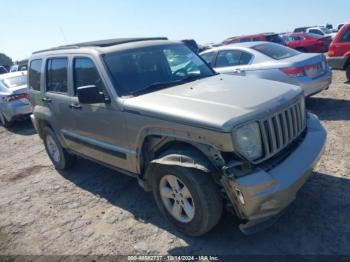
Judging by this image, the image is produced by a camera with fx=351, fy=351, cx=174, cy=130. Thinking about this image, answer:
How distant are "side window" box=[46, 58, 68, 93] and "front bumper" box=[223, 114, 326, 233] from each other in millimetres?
3180

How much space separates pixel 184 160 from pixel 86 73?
6.83ft

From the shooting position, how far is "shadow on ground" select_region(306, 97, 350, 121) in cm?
701

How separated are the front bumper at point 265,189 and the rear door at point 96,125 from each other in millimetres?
1554

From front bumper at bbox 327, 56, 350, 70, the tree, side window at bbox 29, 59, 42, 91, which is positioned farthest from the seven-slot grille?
the tree

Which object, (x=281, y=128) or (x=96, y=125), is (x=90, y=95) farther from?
(x=281, y=128)

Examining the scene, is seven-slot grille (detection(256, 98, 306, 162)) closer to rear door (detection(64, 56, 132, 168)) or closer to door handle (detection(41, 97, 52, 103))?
rear door (detection(64, 56, 132, 168))

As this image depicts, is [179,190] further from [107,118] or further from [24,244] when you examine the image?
[24,244]

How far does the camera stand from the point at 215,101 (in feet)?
11.3

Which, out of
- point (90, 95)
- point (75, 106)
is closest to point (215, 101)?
point (90, 95)

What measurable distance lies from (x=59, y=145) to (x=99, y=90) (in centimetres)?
201

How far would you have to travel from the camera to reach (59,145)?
5.85 m

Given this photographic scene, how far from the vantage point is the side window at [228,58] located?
8.05m

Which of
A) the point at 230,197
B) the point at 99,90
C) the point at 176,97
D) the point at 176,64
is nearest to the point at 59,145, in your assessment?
the point at 99,90

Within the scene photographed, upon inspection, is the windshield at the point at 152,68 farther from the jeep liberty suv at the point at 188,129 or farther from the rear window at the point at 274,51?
the rear window at the point at 274,51
